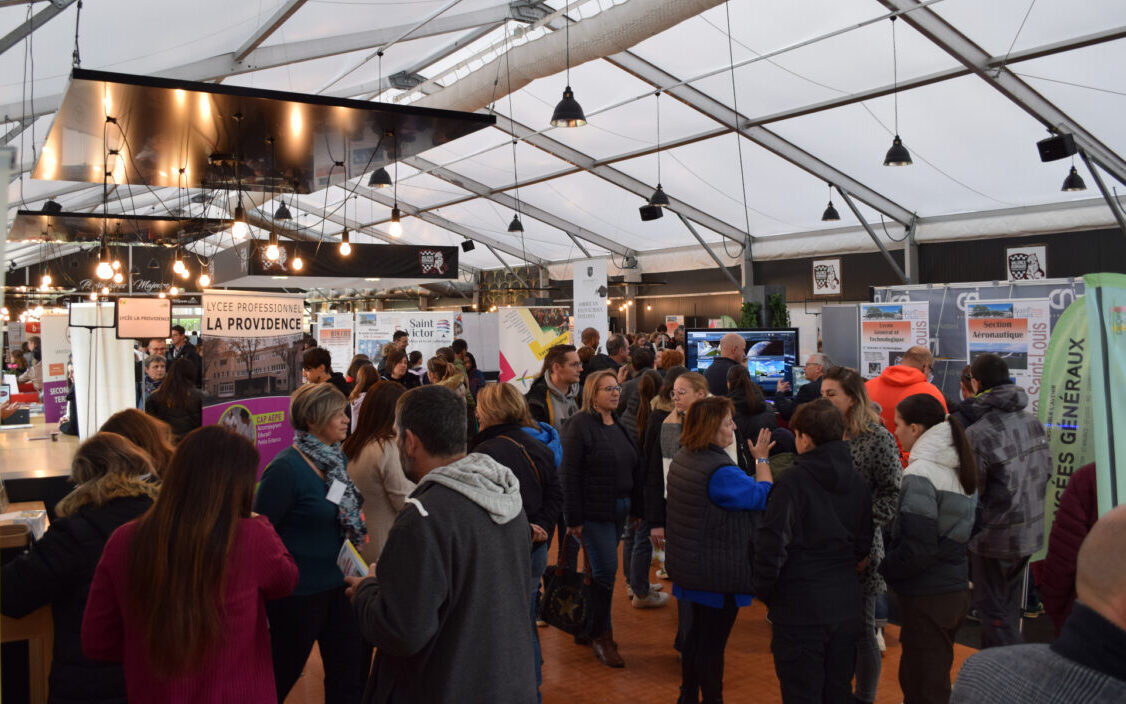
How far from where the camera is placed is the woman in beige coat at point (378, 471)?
3375 mm

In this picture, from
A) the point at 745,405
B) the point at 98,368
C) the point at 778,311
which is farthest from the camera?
the point at 778,311

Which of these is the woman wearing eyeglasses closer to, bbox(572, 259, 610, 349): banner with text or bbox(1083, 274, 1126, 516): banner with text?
bbox(1083, 274, 1126, 516): banner with text

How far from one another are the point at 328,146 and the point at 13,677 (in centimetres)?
545

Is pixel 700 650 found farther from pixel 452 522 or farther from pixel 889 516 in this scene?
pixel 452 522

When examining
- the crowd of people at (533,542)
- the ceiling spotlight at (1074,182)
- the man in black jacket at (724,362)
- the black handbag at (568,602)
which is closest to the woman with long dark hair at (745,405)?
the crowd of people at (533,542)

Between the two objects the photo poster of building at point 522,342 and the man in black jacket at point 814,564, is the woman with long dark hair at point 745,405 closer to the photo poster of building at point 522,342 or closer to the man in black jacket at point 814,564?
the man in black jacket at point 814,564

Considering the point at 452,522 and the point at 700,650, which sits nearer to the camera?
the point at 452,522

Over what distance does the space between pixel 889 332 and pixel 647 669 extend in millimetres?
5453

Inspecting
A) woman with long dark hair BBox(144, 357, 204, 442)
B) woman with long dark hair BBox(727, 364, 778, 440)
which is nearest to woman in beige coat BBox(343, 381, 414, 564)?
woman with long dark hair BBox(727, 364, 778, 440)

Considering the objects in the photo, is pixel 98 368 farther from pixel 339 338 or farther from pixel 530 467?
pixel 339 338

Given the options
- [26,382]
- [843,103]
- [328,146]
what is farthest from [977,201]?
[26,382]

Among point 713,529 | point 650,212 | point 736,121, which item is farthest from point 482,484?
point 650,212

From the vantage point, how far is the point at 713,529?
3.42 meters

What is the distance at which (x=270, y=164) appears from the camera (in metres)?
8.63
